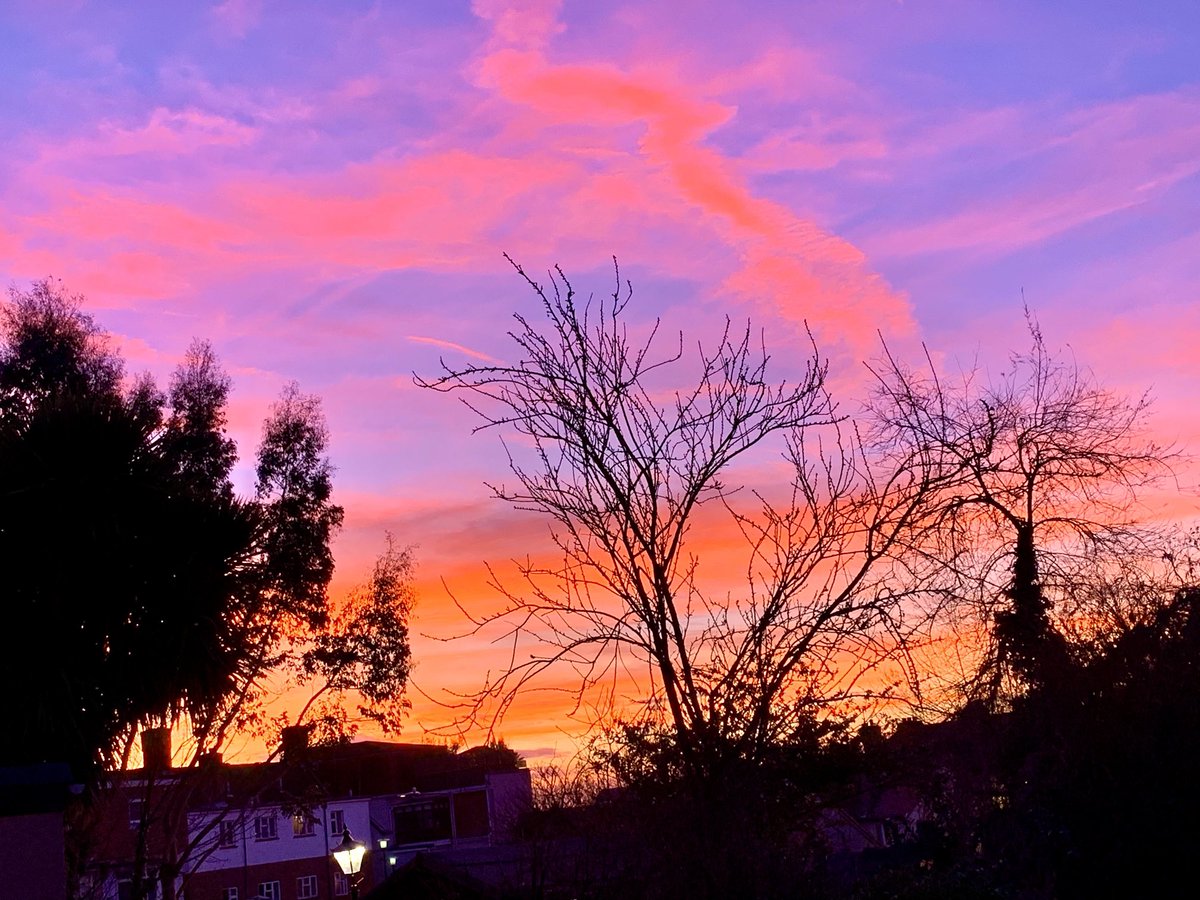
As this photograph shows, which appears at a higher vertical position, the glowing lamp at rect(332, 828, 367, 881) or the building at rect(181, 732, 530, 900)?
the building at rect(181, 732, 530, 900)

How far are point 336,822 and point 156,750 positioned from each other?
25.1 m

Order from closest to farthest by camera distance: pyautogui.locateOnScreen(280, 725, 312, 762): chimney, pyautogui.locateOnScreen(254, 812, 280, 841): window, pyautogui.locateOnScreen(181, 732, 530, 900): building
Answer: pyautogui.locateOnScreen(280, 725, 312, 762): chimney
pyautogui.locateOnScreen(181, 732, 530, 900): building
pyautogui.locateOnScreen(254, 812, 280, 841): window

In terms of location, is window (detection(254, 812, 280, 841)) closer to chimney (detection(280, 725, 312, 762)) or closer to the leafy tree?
chimney (detection(280, 725, 312, 762))

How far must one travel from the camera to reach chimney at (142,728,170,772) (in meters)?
19.3

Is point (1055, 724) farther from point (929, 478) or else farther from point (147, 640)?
point (147, 640)

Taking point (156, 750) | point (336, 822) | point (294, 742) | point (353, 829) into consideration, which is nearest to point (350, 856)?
point (156, 750)

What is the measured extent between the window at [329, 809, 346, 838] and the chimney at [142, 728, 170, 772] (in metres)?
23.1

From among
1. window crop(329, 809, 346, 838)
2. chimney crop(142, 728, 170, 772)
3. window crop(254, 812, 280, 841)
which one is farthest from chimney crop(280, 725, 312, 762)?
window crop(329, 809, 346, 838)

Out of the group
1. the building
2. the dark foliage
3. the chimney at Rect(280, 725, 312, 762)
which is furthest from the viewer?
the building

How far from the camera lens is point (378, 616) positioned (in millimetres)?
25672

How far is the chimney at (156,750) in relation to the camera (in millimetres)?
19328

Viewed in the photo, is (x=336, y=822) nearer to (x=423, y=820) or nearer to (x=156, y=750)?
(x=423, y=820)

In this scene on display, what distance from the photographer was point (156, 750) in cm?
2117

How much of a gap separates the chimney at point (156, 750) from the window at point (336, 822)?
23.1 meters
